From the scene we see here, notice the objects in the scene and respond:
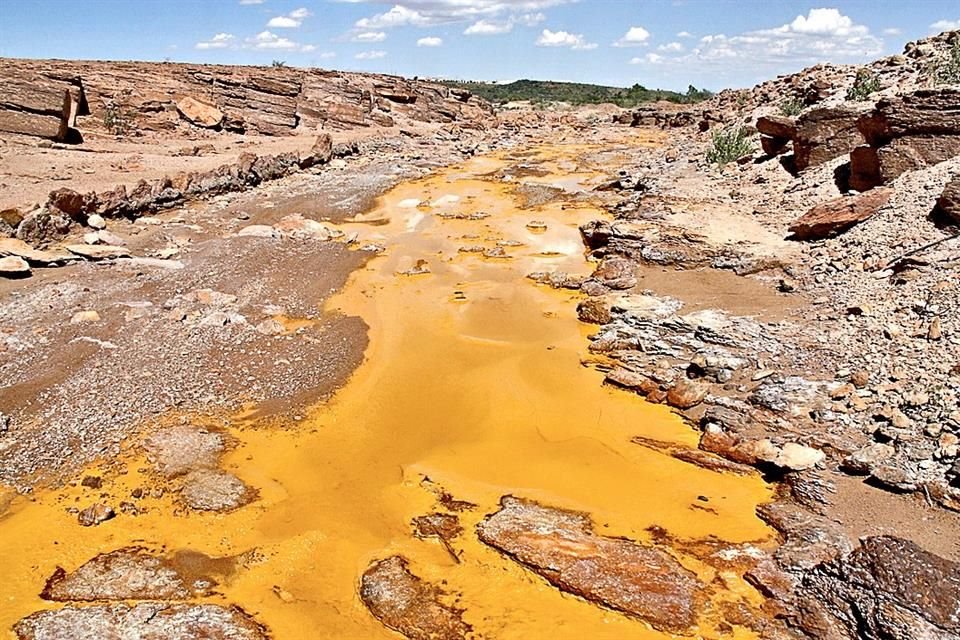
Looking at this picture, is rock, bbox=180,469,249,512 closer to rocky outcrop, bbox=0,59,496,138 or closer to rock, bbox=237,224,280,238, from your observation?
rock, bbox=237,224,280,238

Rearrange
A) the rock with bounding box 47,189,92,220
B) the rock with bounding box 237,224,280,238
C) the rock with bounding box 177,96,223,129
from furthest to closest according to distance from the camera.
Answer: the rock with bounding box 177,96,223,129 → the rock with bounding box 237,224,280,238 → the rock with bounding box 47,189,92,220

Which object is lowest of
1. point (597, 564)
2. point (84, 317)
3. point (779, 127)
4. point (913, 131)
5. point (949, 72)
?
point (597, 564)

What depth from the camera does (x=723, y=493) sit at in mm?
8453

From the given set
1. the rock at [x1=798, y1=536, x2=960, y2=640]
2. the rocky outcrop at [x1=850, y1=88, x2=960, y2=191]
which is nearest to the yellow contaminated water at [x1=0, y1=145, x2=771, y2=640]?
the rock at [x1=798, y1=536, x2=960, y2=640]

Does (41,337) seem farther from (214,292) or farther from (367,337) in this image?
(367,337)

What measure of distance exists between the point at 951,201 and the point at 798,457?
7.68 meters

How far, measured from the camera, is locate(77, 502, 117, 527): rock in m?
7.93

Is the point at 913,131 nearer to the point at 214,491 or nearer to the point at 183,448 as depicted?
the point at 214,491

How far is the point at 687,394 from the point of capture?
10469 millimetres

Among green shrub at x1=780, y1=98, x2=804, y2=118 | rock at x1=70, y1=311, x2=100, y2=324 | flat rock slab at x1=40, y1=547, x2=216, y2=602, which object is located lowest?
flat rock slab at x1=40, y1=547, x2=216, y2=602

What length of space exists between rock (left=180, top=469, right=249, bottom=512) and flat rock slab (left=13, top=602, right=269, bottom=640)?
1.89 meters

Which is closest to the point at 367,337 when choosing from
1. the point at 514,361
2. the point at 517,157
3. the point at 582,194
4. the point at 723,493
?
the point at 514,361

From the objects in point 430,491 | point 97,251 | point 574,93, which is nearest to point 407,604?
point 430,491

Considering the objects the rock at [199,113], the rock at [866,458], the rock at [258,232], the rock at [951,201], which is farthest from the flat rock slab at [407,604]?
the rock at [199,113]
